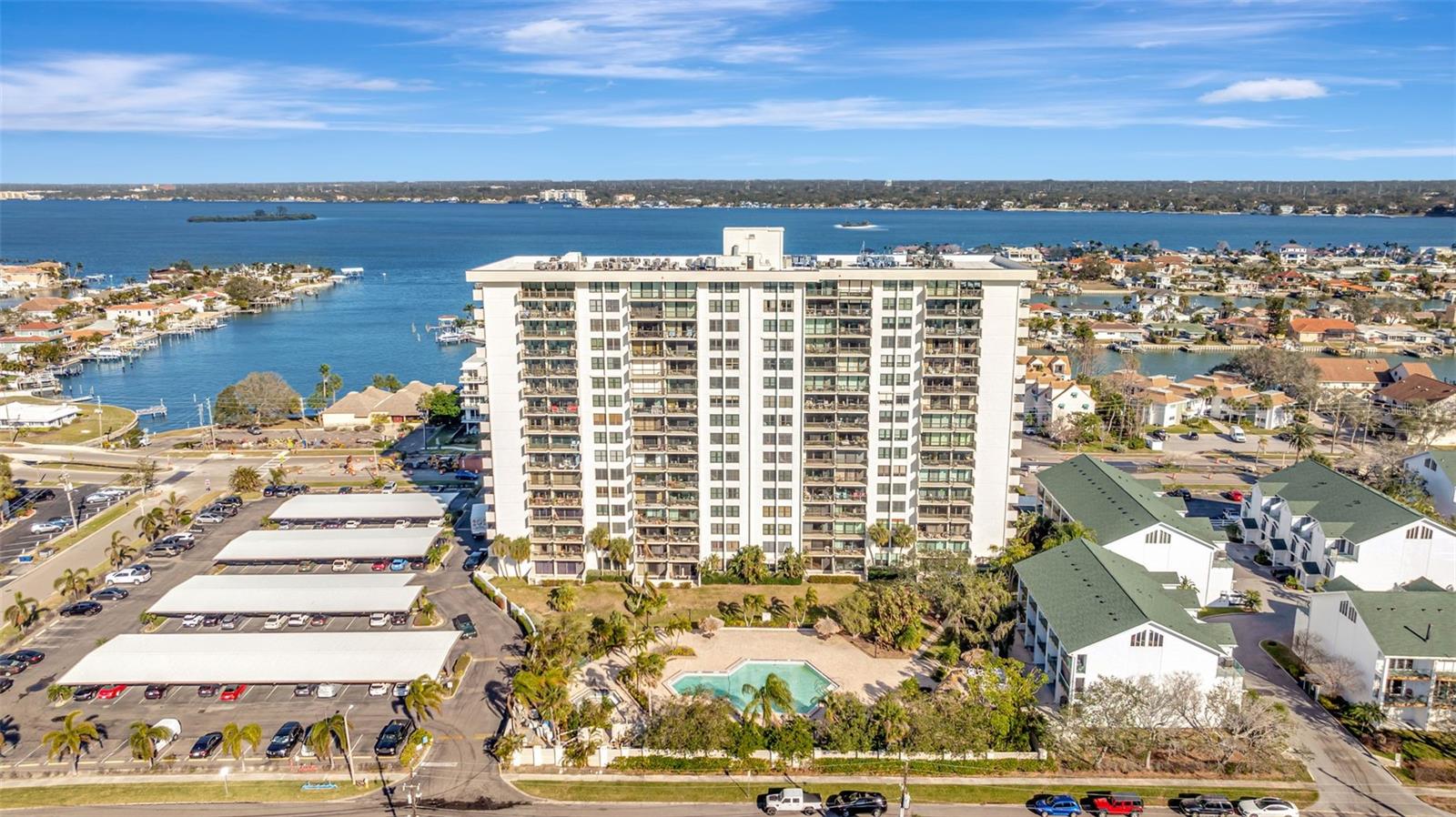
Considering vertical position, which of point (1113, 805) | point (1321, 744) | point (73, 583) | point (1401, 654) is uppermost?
point (1401, 654)

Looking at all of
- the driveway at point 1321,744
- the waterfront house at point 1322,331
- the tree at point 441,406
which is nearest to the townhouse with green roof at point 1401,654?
the driveway at point 1321,744

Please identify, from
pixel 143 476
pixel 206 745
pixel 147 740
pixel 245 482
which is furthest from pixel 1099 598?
pixel 143 476

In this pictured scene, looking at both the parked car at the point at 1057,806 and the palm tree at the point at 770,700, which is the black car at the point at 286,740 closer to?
the palm tree at the point at 770,700

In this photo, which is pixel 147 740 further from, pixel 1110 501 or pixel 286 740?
pixel 1110 501

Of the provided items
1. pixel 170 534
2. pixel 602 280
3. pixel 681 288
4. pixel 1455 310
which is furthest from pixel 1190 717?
pixel 1455 310

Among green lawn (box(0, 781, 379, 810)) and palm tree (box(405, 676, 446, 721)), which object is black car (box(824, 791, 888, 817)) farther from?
green lawn (box(0, 781, 379, 810))

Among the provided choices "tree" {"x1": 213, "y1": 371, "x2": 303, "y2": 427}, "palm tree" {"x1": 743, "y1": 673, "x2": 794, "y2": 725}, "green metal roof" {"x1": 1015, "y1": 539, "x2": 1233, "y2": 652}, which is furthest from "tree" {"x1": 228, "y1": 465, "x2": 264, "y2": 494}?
"green metal roof" {"x1": 1015, "y1": 539, "x2": 1233, "y2": 652}
